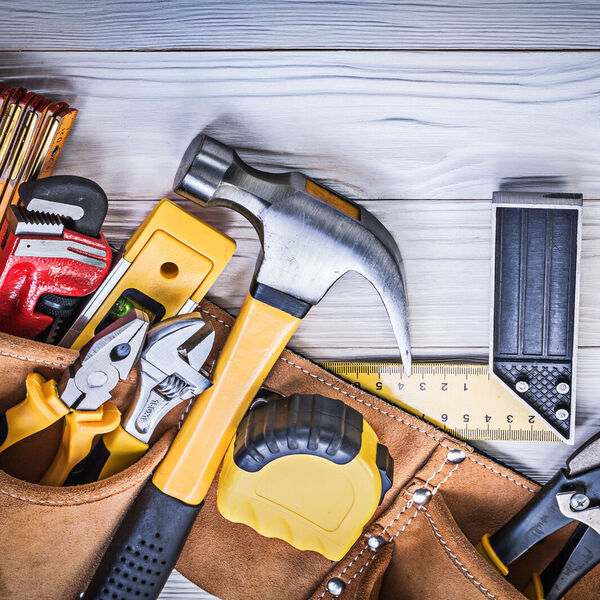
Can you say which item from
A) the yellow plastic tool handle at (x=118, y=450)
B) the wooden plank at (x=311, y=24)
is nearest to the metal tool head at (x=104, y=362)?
the yellow plastic tool handle at (x=118, y=450)

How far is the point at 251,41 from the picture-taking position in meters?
1.32

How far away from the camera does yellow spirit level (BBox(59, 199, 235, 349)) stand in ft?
4.18

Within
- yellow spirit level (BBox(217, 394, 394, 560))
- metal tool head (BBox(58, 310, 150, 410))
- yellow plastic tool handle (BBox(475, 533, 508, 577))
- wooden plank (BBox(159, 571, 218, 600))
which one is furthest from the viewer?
wooden plank (BBox(159, 571, 218, 600))

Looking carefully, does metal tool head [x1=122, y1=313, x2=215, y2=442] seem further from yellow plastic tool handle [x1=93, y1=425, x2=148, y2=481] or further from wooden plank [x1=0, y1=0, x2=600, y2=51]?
wooden plank [x1=0, y1=0, x2=600, y2=51]

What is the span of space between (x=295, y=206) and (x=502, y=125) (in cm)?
51

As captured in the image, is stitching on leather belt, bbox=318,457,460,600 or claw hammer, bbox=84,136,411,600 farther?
stitching on leather belt, bbox=318,457,460,600

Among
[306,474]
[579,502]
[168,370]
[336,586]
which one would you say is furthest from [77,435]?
[579,502]

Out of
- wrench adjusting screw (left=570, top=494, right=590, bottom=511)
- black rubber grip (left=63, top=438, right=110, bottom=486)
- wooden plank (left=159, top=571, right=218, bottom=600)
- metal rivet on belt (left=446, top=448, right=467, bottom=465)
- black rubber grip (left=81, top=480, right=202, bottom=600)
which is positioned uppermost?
wrench adjusting screw (left=570, top=494, right=590, bottom=511)

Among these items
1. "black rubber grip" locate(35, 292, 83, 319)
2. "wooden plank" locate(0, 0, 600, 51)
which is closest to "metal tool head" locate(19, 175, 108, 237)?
"black rubber grip" locate(35, 292, 83, 319)

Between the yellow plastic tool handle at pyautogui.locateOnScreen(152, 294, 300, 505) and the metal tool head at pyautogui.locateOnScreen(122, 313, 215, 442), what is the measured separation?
7 cm

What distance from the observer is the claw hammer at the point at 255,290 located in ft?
3.99

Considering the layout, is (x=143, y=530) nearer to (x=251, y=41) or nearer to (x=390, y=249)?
(x=390, y=249)

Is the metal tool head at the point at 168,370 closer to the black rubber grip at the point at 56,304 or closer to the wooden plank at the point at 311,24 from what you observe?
the black rubber grip at the point at 56,304

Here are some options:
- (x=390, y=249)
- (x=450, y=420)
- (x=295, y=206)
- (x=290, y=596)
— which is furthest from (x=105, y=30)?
(x=290, y=596)
